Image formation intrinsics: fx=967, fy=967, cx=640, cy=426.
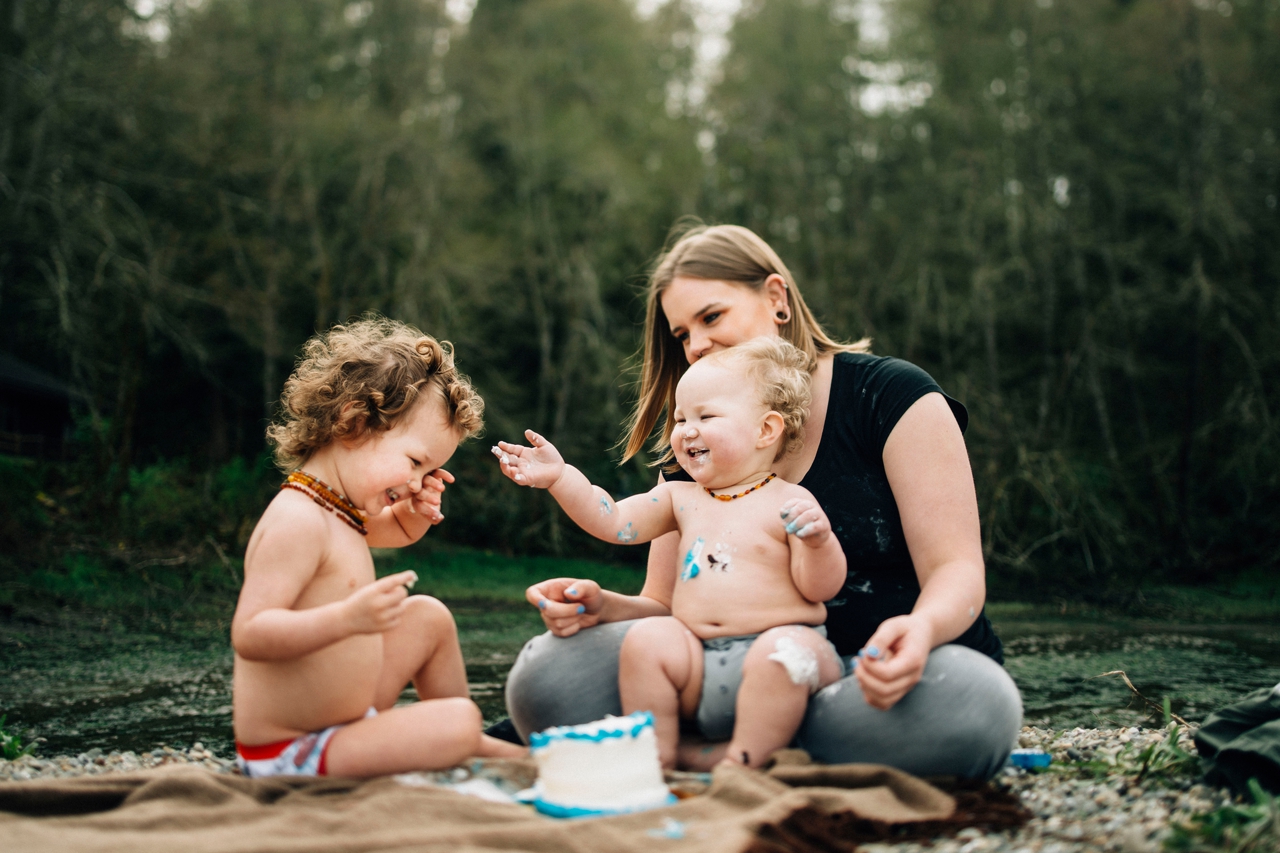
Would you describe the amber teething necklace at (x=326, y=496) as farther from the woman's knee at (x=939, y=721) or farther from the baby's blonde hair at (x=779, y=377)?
the woman's knee at (x=939, y=721)

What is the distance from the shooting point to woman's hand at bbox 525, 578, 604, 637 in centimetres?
251

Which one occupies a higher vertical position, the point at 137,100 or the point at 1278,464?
the point at 137,100

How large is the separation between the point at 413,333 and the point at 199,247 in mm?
10673

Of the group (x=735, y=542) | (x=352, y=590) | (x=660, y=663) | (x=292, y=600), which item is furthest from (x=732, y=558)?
(x=292, y=600)

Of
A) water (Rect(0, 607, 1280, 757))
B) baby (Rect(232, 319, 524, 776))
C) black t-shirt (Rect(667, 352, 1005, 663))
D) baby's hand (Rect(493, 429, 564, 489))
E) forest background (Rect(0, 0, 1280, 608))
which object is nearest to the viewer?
baby (Rect(232, 319, 524, 776))

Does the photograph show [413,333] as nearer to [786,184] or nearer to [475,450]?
[475,450]

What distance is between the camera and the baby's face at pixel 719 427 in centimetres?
247

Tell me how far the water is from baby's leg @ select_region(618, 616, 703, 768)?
6.36ft

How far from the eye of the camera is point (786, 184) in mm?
13453

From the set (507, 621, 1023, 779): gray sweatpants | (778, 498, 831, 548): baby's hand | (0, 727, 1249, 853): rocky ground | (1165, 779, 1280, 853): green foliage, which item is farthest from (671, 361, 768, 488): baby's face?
(1165, 779, 1280, 853): green foliage

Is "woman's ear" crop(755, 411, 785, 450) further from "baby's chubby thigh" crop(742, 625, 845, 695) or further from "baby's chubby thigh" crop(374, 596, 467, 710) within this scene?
"baby's chubby thigh" crop(374, 596, 467, 710)

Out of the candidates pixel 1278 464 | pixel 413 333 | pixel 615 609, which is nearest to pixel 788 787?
pixel 615 609

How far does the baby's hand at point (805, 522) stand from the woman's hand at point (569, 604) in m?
0.63

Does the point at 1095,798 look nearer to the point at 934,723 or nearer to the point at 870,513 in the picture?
the point at 934,723
